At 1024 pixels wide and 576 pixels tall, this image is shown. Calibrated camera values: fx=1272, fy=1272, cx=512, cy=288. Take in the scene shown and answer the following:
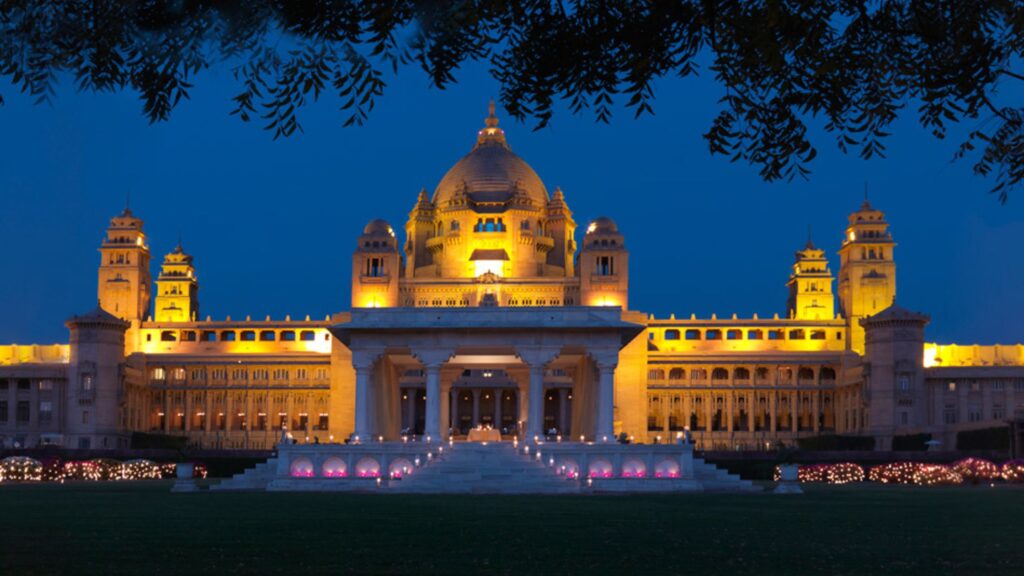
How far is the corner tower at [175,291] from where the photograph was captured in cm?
14000

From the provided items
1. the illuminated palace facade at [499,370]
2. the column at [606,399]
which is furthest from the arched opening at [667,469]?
the illuminated palace facade at [499,370]

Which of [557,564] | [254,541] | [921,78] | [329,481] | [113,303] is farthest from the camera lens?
[113,303]

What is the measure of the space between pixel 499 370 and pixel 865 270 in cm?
3669

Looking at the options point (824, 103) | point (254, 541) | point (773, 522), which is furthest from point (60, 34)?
point (773, 522)

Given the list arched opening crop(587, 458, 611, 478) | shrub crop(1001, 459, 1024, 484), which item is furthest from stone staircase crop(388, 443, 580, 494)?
shrub crop(1001, 459, 1024, 484)

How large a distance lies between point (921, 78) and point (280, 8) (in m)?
5.57

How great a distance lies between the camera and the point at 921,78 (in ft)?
36.7

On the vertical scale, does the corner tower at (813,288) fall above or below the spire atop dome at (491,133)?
below

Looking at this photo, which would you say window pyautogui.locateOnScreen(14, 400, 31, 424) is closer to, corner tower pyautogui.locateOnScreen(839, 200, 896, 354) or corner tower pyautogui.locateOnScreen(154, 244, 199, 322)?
corner tower pyautogui.locateOnScreen(154, 244, 199, 322)

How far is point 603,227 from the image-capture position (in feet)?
417

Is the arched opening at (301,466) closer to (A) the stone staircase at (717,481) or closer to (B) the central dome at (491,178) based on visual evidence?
(A) the stone staircase at (717,481)

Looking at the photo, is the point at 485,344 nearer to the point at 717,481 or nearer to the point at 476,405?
the point at 717,481

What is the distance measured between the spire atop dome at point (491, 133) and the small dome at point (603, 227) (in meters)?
19.2

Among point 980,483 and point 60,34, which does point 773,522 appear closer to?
point 60,34
